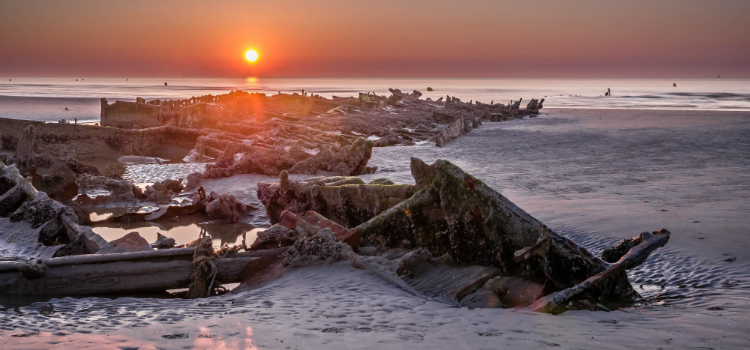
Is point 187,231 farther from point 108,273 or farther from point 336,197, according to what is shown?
point 108,273

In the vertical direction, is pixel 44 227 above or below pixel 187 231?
above

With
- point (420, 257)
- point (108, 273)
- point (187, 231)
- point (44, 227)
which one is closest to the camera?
point (108, 273)

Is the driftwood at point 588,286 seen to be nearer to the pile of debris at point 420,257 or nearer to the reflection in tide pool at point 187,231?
the pile of debris at point 420,257

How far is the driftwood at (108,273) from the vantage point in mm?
6652

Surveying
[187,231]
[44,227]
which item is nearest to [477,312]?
[187,231]

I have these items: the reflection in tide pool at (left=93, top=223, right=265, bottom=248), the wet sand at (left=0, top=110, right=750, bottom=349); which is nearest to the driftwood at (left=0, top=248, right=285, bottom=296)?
the wet sand at (left=0, top=110, right=750, bottom=349)

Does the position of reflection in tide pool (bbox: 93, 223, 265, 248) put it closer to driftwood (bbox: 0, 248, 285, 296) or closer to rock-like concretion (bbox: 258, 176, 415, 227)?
rock-like concretion (bbox: 258, 176, 415, 227)

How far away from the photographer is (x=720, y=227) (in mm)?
8656

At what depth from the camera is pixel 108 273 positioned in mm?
6941

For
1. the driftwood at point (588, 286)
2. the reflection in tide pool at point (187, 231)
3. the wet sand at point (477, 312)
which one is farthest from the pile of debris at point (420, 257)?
the reflection in tide pool at point (187, 231)

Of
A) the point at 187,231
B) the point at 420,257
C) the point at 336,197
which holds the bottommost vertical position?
the point at 187,231

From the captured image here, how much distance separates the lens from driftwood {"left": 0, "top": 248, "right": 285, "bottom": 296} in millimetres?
6652

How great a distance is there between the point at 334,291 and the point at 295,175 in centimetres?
1001

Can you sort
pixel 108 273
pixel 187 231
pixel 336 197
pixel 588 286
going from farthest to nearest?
pixel 187 231 → pixel 336 197 → pixel 108 273 → pixel 588 286
